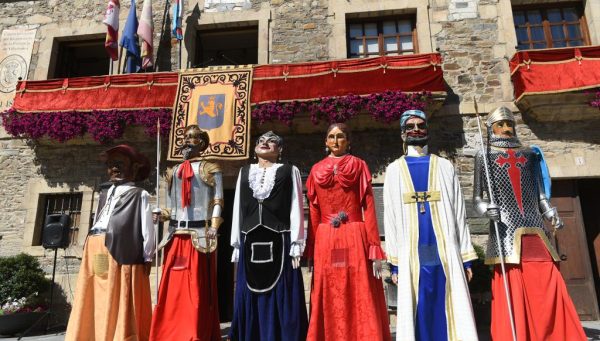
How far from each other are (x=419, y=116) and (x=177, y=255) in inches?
102

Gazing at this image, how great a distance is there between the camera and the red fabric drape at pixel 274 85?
7246 millimetres

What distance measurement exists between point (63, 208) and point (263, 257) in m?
6.27

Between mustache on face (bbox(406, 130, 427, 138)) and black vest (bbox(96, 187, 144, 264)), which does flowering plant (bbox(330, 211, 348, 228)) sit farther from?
black vest (bbox(96, 187, 144, 264))

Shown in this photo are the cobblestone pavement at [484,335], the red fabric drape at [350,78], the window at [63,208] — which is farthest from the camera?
the window at [63,208]

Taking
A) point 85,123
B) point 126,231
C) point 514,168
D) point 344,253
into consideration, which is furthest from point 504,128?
point 85,123

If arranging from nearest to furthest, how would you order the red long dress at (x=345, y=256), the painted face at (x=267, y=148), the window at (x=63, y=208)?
the red long dress at (x=345, y=256) → the painted face at (x=267, y=148) → the window at (x=63, y=208)

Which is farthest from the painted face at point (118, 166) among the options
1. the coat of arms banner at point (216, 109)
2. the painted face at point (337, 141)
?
the coat of arms banner at point (216, 109)

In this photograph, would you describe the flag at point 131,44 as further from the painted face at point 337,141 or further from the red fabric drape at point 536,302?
the red fabric drape at point 536,302

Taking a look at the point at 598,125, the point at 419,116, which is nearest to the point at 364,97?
the point at 419,116

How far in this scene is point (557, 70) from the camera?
7.08m

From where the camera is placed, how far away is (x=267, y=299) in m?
3.52

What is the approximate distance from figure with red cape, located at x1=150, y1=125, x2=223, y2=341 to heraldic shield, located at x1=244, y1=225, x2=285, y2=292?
1.95ft

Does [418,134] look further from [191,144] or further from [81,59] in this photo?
[81,59]

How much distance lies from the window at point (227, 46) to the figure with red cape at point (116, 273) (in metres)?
5.19
